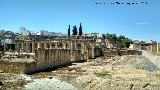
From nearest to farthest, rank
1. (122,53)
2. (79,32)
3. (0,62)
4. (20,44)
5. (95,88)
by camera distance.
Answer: (95,88)
(0,62)
(20,44)
(122,53)
(79,32)

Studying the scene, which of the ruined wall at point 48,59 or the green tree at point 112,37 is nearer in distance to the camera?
the ruined wall at point 48,59

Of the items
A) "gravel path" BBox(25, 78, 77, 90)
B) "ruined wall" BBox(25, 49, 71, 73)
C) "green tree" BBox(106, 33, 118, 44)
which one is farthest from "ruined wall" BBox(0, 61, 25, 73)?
"green tree" BBox(106, 33, 118, 44)

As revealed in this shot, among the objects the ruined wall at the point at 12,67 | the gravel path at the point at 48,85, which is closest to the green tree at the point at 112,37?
the ruined wall at the point at 12,67

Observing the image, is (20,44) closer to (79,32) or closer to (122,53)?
(122,53)

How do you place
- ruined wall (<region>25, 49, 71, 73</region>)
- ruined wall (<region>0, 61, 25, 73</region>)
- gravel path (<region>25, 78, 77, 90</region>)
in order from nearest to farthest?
gravel path (<region>25, 78, 77, 90</region>), ruined wall (<region>0, 61, 25, 73</region>), ruined wall (<region>25, 49, 71, 73</region>)

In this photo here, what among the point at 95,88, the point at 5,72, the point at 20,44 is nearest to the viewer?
the point at 95,88

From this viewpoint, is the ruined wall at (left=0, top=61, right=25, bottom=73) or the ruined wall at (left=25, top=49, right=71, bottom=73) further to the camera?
the ruined wall at (left=25, top=49, right=71, bottom=73)

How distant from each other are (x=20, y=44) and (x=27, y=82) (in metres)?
53.9

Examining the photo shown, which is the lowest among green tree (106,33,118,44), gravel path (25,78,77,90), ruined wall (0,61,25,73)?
gravel path (25,78,77,90)

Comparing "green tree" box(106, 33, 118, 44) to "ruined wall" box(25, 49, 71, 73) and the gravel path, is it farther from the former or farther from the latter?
the gravel path

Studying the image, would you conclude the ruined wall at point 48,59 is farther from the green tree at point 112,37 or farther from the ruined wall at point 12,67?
the green tree at point 112,37

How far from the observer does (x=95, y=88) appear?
105 ft

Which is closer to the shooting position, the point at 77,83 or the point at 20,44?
the point at 77,83

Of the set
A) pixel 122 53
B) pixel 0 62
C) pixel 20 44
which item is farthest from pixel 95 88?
pixel 122 53
